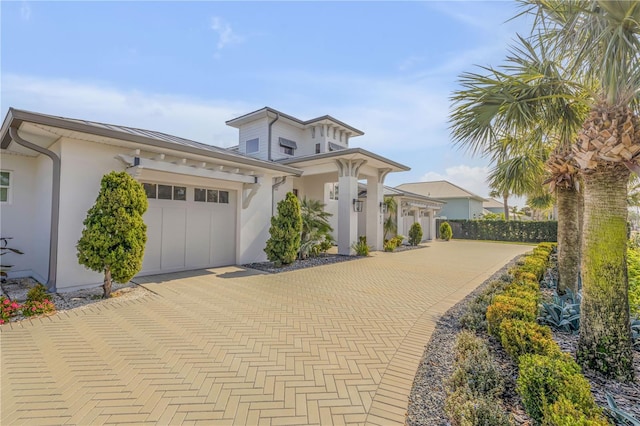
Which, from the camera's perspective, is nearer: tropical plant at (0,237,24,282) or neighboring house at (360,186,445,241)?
tropical plant at (0,237,24,282)

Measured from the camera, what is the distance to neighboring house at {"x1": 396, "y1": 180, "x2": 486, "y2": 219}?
37375 millimetres

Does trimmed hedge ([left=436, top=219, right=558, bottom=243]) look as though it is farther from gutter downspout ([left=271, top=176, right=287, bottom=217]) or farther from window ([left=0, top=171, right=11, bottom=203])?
window ([left=0, top=171, right=11, bottom=203])

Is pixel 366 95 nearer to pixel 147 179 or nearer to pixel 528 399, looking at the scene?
pixel 147 179

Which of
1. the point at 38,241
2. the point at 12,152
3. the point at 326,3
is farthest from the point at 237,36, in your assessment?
the point at 38,241

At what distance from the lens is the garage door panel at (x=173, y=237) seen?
30.3 feet

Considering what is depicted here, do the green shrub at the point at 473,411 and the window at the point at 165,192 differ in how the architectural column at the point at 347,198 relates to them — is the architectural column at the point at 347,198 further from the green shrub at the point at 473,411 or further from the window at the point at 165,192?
the green shrub at the point at 473,411

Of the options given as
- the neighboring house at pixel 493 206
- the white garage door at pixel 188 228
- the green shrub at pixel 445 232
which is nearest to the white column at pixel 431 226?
the green shrub at pixel 445 232

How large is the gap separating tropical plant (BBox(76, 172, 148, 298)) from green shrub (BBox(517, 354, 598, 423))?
7408 mm

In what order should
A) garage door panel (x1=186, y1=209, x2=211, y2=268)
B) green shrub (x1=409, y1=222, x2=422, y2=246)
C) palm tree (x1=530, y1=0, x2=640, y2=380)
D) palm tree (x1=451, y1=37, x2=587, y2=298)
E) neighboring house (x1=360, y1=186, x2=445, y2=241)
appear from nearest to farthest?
palm tree (x1=530, y1=0, x2=640, y2=380)
palm tree (x1=451, y1=37, x2=587, y2=298)
garage door panel (x1=186, y1=209, x2=211, y2=268)
green shrub (x1=409, y1=222, x2=422, y2=246)
neighboring house (x1=360, y1=186, x2=445, y2=241)

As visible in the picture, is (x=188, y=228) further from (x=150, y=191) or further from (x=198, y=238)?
(x=150, y=191)

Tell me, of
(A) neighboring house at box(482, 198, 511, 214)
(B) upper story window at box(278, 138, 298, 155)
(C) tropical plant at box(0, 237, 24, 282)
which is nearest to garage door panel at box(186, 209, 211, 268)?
(C) tropical plant at box(0, 237, 24, 282)

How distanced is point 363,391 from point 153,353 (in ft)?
9.68

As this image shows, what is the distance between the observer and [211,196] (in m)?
10.5

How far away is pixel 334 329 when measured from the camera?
201 inches
